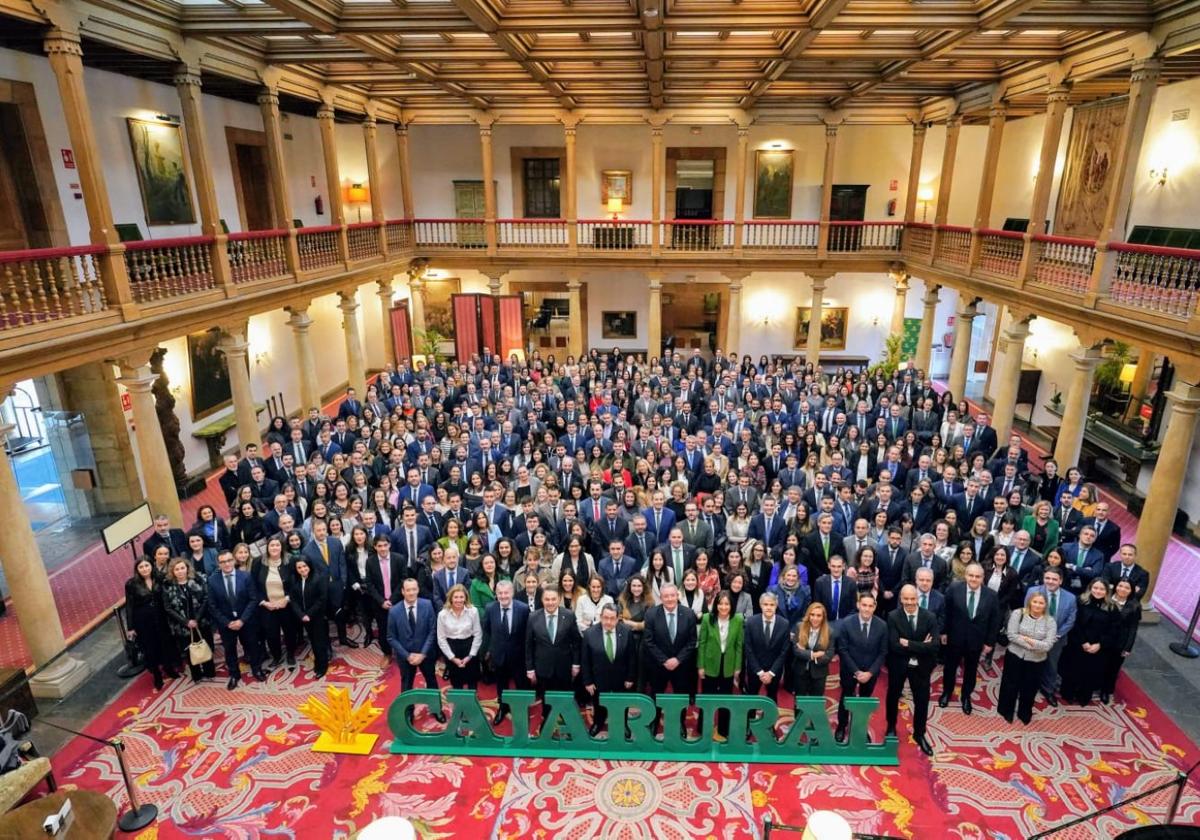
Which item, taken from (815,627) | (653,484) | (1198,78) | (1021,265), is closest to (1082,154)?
(1198,78)

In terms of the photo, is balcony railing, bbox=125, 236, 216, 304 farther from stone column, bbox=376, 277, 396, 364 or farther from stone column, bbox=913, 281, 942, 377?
stone column, bbox=913, 281, 942, 377

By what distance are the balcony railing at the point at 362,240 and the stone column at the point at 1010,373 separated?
14464 mm

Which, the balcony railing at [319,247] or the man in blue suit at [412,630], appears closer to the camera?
the man in blue suit at [412,630]

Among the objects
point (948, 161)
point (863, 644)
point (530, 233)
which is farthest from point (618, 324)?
point (863, 644)

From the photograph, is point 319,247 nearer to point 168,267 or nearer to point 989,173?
point 168,267

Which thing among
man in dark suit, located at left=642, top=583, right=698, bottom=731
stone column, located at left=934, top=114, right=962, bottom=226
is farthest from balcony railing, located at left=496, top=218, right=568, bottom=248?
man in dark suit, located at left=642, top=583, right=698, bottom=731

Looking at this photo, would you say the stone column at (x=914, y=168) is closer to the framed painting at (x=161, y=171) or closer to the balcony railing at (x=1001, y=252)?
the balcony railing at (x=1001, y=252)

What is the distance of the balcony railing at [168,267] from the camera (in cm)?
1018

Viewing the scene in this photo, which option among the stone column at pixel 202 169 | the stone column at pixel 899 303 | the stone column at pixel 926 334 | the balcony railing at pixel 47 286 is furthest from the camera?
the stone column at pixel 899 303

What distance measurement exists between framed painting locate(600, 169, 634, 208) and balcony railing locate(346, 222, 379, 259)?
7.78m

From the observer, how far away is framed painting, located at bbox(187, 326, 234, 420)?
14500 mm

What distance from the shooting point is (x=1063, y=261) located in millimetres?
12328

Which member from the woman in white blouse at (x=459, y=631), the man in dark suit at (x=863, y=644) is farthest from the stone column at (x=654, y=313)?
the man in dark suit at (x=863, y=644)

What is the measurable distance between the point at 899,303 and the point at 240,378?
17695 mm
